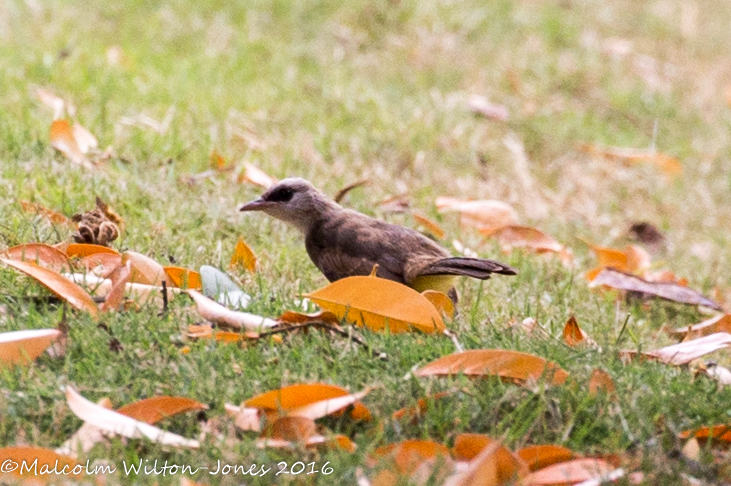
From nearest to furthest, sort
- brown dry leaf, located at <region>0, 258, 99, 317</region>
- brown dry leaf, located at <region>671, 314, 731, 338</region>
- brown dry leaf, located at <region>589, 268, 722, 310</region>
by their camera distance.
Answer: brown dry leaf, located at <region>0, 258, 99, 317</region> < brown dry leaf, located at <region>671, 314, 731, 338</region> < brown dry leaf, located at <region>589, 268, 722, 310</region>

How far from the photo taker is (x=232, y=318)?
3162 millimetres

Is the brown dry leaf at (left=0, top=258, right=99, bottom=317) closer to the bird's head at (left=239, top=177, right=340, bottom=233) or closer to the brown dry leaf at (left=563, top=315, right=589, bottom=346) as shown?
the bird's head at (left=239, top=177, right=340, bottom=233)

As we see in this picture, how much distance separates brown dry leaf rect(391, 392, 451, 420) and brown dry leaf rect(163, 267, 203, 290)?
1097 millimetres

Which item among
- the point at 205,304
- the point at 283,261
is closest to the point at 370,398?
Answer: the point at 205,304

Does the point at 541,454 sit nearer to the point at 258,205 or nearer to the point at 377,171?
the point at 258,205

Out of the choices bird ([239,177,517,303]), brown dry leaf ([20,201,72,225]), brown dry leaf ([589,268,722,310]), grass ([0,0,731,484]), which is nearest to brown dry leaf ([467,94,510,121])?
grass ([0,0,731,484])

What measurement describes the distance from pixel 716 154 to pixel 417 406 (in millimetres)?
5388

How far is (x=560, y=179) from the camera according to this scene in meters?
6.65

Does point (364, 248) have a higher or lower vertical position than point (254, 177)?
higher

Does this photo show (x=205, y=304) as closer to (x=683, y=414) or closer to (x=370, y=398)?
(x=370, y=398)

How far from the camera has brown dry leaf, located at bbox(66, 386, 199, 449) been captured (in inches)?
100

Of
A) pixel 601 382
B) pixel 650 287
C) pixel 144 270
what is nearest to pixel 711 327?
pixel 650 287

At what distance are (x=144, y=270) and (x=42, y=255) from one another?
36 centimetres

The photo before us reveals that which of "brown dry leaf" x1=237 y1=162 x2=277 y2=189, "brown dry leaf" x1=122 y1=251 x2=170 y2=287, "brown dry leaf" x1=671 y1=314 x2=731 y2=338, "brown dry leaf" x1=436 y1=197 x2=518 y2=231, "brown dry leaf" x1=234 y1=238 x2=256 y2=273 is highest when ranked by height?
"brown dry leaf" x1=122 y1=251 x2=170 y2=287
